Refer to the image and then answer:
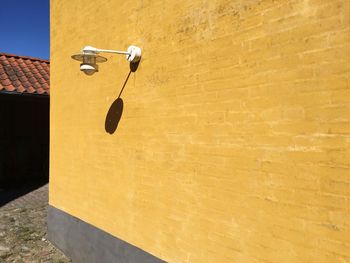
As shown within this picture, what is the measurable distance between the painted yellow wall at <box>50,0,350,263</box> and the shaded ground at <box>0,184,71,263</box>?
1678mm

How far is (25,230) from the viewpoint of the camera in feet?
A: 25.6

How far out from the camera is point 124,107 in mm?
4852

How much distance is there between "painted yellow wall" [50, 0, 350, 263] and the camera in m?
2.68

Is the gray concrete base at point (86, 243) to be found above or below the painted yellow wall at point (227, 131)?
below

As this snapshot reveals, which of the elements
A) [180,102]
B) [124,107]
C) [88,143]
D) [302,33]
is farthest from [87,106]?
[302,33]

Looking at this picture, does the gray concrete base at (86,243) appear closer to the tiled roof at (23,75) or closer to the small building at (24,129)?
the tiled roof at (23,75)

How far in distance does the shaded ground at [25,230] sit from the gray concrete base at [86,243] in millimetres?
246

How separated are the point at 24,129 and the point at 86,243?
26.8 ft

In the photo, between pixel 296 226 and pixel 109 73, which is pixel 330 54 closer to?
pixel 296 226

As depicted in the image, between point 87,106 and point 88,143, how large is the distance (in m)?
0.54

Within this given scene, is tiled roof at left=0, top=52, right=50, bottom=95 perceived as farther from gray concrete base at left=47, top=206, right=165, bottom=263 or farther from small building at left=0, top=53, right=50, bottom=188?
gray concrete base at left=47, top=206, right=165, bottom=263

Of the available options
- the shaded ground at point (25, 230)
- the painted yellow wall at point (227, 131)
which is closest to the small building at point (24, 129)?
the shaded ground at point (25, 230)

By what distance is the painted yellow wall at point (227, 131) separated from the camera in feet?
8.79

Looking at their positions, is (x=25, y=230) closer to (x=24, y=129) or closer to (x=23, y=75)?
(x=23, y=75)
